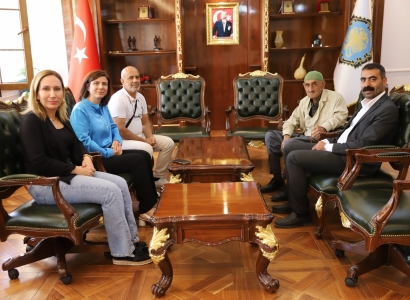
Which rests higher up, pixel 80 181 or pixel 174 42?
pixel 174 42

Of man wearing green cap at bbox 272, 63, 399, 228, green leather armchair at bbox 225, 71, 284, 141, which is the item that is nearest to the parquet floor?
man wearing green cap at bbox 272, 63, 399, 228

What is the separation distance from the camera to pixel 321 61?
18.8 ft

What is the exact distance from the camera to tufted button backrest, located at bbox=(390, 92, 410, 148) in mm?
2463

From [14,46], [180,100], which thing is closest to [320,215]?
[180,100]

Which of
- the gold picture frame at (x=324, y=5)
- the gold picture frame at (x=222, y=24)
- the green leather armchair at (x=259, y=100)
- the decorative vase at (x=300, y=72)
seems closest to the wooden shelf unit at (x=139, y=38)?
the gold picture frame at (x=222, y=24)

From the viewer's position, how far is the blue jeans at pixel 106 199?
2.15 m

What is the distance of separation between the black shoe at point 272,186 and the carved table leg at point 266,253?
1.50m

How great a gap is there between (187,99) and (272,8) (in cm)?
214

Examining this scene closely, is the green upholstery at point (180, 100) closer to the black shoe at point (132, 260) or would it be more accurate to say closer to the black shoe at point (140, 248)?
the black shoe at point (140, 248)

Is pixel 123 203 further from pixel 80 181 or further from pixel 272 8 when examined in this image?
pixel 272 8

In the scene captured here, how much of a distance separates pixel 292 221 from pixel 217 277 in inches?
33.3

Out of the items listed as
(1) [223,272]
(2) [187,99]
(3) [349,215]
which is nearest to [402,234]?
(3) [349,215]

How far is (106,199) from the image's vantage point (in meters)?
2.19

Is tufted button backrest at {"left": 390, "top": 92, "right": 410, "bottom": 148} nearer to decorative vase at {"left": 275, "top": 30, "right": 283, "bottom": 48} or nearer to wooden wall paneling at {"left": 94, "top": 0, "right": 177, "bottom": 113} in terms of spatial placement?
decorative vase at {"left": 275, "top": 30, "right": 283, "bottom": 48}
